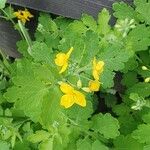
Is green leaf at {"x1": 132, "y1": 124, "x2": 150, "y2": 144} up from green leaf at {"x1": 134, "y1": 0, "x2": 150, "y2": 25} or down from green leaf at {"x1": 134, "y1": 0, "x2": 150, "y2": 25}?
down

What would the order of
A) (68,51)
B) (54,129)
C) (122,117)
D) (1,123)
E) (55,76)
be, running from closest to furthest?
1. (55,76)
2. (68,51)
3. (54,129)
4. (1,123)
5. (122,117)

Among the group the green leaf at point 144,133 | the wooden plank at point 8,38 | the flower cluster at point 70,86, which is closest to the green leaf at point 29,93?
the flower cluster at point 70,86

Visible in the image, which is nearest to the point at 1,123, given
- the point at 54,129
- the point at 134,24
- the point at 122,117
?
the point at 54,129

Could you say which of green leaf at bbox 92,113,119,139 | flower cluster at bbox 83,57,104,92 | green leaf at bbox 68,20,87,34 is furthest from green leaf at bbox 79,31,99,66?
green leaf at bbox 68,20,87,34

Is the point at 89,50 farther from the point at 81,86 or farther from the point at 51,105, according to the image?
the point at 51,105

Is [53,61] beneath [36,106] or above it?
above

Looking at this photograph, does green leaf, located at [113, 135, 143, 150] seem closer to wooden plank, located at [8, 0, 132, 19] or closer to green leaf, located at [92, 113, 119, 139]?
green leaf, located at [92, 113, 119, 139]

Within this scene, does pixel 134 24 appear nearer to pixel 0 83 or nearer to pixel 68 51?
pixel 68 51

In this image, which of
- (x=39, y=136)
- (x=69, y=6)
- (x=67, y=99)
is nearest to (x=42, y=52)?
(x=67, y=99)
